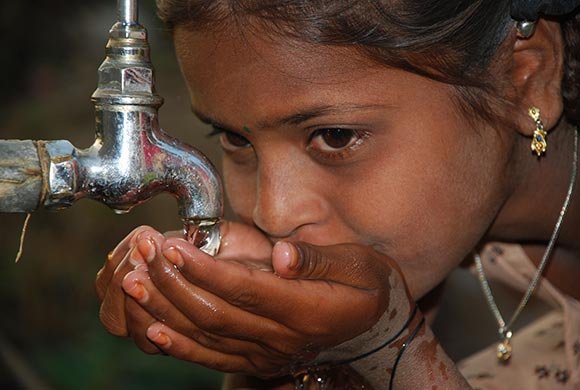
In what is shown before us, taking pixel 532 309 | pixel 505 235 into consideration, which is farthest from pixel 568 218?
pixel 532 309

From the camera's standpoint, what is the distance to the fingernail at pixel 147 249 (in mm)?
1055

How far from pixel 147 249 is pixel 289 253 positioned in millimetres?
161

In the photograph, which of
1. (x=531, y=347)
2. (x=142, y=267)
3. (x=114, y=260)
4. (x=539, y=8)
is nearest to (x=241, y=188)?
(x=114, y=260)

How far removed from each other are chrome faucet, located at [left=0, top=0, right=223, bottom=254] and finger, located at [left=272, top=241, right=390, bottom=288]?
166 millimetres

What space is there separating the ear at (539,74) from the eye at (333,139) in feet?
0.88

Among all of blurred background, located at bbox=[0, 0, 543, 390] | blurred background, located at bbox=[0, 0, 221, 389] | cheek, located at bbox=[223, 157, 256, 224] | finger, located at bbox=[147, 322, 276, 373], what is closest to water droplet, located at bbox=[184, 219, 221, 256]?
finger, located at bbox=[147, 322, 276, 373]

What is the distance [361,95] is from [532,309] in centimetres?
204

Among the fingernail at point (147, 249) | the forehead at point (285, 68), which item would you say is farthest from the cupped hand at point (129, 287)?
the forehead at point (285, 68)

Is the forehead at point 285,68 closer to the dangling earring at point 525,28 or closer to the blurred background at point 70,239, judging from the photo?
the dangling earring at point 525,28

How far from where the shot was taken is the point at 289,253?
1090 millimetres

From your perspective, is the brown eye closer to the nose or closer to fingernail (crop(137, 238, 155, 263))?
the nose

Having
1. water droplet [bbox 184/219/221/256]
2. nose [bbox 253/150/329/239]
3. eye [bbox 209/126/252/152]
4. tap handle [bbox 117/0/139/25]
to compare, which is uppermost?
tap handle [bbox 117/0/139/25]

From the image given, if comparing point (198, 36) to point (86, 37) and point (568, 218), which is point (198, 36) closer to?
point (568, 218)

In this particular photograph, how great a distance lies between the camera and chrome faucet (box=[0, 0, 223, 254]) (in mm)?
1072
